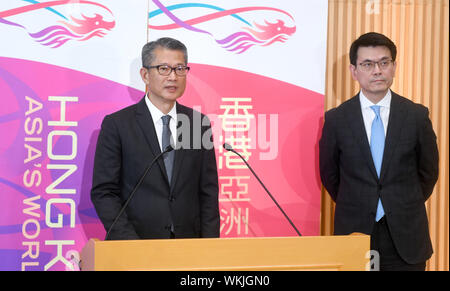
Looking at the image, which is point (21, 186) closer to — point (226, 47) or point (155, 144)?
point (155, 144)

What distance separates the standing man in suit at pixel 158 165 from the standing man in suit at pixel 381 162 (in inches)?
27.6

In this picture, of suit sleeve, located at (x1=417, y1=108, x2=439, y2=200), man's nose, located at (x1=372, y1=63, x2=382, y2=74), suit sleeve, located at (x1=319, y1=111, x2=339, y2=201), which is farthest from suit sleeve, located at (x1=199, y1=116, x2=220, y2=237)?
suit sleeve, located at (x1=417, y1=108, x2=439, y2=200)

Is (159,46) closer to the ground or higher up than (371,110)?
higher up

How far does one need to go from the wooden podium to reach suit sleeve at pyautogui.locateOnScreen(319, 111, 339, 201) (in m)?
1.08

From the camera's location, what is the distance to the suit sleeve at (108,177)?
9.18 ft

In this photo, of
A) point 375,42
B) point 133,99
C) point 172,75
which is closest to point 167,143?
point 172,75

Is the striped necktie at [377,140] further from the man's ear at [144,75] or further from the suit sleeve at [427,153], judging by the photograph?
the man's ear at [144,75]

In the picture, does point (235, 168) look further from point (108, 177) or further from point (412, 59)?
point (412, 59)

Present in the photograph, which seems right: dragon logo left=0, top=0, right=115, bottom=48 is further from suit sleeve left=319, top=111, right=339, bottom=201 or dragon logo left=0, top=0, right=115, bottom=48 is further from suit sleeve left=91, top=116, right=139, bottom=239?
suit sleeve left=319, top=111, right=339, bottom=201

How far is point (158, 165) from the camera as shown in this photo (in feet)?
9.57

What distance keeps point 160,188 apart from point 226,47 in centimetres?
99

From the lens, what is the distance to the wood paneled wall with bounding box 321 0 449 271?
3.68 metres

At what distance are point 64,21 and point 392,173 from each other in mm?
1941

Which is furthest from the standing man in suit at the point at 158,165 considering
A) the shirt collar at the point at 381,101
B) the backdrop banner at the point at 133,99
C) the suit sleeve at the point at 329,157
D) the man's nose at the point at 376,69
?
the man's nose at the point at 376,69
